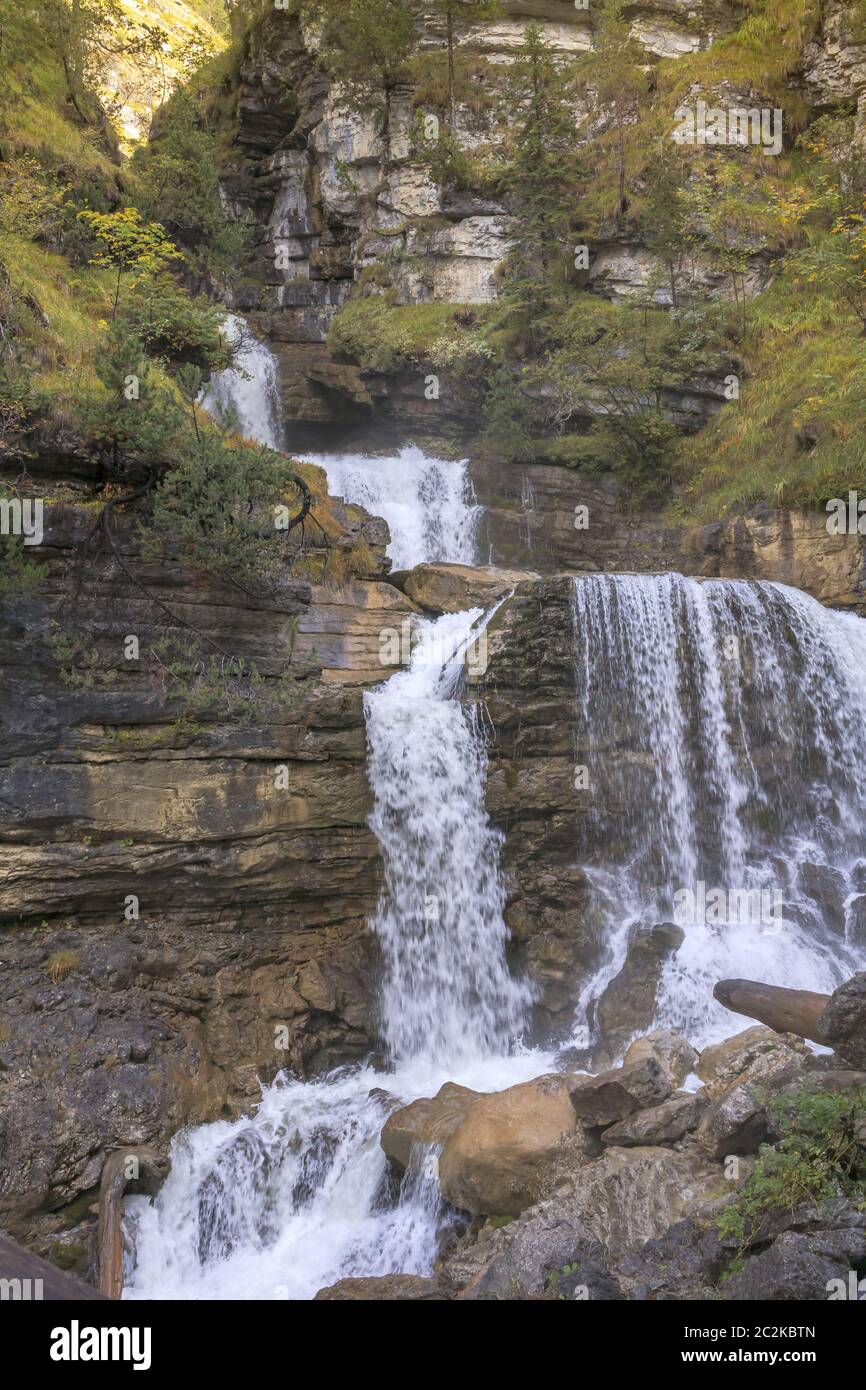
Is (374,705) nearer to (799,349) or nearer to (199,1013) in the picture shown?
(199,1013)

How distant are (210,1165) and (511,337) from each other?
61.0ft

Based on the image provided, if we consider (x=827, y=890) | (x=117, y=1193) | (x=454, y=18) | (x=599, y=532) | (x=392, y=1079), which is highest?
(x=454, y=18)

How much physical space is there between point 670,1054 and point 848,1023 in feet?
6.44

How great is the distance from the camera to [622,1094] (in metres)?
7.33

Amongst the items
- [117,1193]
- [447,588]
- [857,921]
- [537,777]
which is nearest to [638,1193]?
[117,1193]

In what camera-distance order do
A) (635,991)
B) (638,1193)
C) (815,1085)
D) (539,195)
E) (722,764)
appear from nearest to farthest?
(815,1085) < (638,1193) < (635,991) < (722,764) < (539,195)

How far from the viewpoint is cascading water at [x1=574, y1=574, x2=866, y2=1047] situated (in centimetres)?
1177

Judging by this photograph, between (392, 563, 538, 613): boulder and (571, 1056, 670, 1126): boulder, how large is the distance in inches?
339

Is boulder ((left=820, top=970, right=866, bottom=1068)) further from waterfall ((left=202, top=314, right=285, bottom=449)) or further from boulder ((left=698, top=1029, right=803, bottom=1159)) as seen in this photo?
waterfall ((left=202, top=314, right=285, bottom=449))

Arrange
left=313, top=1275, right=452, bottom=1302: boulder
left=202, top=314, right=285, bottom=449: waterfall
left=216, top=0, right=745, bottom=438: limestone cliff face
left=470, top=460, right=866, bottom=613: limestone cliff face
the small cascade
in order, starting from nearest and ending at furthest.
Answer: left=313, top=1275, right=452, bottom=1302: boulder → the small cascade → left=470, top=460, right=866, bottom=613: limestone cliff face → left=202, top=314, right=285, bottom=449: waterfall → left=216, top=0, right=745, bottom=438: limestone cliff face

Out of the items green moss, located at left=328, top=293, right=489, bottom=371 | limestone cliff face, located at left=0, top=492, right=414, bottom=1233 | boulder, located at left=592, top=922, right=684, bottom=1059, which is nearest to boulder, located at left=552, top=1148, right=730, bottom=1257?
boulder, located at left=592, top=922, right=684, bottom=1059

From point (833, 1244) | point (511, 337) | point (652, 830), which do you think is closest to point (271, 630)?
point (652, 830)

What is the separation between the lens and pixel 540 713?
12.1 m

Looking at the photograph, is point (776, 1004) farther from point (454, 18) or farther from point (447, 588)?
point (454, 18)
